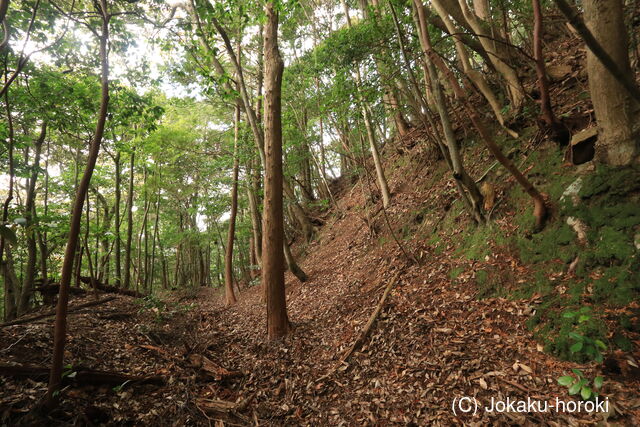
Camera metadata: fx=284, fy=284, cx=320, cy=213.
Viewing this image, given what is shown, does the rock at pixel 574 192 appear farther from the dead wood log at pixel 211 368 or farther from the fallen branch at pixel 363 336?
the dead wood log at pixel 211 368

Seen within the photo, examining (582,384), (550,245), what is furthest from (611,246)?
(582,384)

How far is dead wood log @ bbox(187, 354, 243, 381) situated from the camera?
4.54 metres

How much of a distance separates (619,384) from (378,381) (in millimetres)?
2534

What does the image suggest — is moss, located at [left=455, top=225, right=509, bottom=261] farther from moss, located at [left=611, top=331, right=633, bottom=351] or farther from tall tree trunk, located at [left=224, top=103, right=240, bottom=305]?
tall tree trunk, located at [left=224, top=103, right=240, bottom=305]

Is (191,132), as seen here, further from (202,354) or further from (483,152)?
(483,152)

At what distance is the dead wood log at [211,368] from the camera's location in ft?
14.9

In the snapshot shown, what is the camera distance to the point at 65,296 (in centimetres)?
283

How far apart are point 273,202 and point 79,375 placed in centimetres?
395

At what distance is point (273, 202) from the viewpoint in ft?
20.0

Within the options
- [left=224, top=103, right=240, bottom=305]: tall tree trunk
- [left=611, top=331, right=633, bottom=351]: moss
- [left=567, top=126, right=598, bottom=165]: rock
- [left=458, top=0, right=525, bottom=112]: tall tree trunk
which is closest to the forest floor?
[left=611, top=331, right=633, bottom=351]: moss

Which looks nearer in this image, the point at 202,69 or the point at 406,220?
the point at 202,69

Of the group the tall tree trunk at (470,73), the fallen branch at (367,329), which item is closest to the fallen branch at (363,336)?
the fallen branch at (367,329)

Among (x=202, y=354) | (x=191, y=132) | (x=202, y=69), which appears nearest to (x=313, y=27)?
(x=191, y=132)

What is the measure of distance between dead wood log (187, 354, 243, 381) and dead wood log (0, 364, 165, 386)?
96 centimetres
